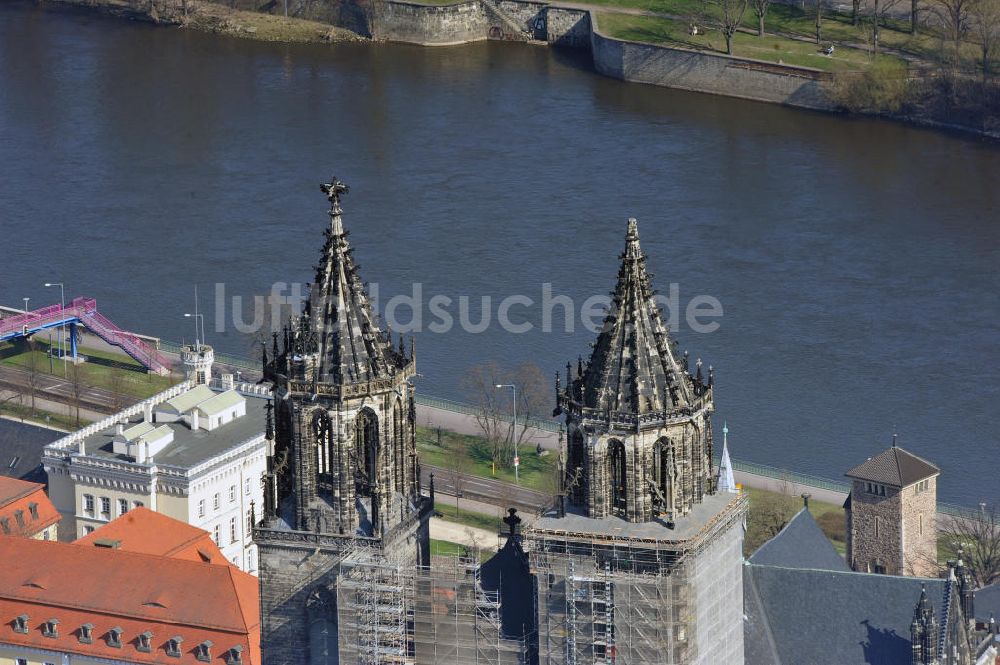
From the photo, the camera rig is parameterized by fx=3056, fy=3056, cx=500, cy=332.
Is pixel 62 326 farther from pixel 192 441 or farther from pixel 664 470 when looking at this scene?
pixel 664 470

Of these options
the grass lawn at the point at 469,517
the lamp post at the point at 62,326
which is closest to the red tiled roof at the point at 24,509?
the grass lawn at the point at 469,517

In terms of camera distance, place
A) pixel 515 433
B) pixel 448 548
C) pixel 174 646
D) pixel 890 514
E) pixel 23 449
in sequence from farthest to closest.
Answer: pixel 515 433
pixel 23 449
pixel 448 548
pixel 890 514
pixel 174 646

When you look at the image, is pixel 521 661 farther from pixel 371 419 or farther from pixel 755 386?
pixel 755 386

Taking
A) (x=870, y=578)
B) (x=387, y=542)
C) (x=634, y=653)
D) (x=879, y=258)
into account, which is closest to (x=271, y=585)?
(x=387, y=542)

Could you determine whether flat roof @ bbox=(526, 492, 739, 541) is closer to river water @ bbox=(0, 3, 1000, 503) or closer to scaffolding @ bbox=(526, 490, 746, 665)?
scaffolding @ bbox=(526, 490, 746, 665)

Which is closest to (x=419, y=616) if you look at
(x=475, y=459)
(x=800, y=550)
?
(x=800, y=550)

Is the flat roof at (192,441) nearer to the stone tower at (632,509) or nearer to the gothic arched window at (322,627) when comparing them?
the gothic arched window at (322,627)
